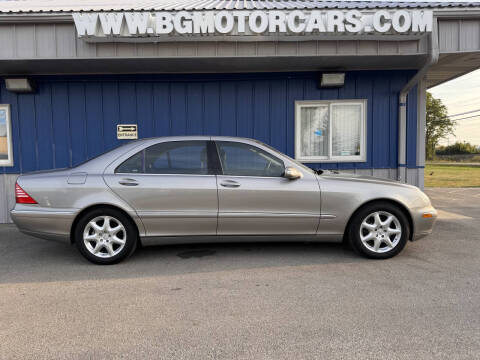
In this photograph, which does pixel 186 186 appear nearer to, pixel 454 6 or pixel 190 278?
pixel 190 278

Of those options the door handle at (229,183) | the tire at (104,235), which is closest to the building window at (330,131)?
the door handle at (229,183)

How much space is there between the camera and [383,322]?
2.71 meters

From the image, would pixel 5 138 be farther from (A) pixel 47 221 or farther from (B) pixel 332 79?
(B) pixel 332 79

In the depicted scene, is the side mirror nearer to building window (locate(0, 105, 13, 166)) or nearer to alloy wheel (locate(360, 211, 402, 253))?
alloy wheel (locate(360, 211, 402, 253))

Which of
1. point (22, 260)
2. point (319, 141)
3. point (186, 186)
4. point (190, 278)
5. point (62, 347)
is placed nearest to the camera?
point (62, 347)

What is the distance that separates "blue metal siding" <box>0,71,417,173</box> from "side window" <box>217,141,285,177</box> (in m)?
2.76

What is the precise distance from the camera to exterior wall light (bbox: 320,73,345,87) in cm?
667

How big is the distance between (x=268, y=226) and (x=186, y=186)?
111 centimetres

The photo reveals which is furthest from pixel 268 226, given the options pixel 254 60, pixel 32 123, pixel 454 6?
pixel 32 123

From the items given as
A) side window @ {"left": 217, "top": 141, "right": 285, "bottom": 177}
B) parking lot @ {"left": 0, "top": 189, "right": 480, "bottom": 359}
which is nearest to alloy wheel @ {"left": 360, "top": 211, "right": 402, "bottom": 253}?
parking lot @ {"left": 0, "top": 189, "right": 480, "bottom": 359}

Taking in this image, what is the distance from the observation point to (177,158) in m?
4.25

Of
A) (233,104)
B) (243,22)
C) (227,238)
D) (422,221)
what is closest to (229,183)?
(227,238)

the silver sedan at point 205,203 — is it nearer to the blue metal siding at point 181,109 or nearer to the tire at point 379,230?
the tire at point 379,230

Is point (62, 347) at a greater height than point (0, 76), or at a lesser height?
lesser
